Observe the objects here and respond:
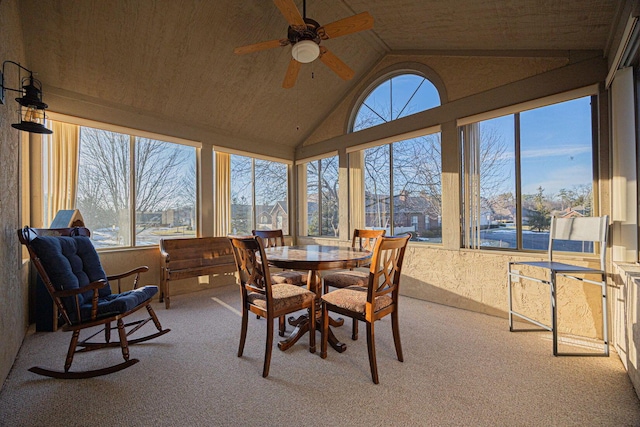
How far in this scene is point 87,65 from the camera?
3203mm

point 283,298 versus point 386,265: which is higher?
point 386,265

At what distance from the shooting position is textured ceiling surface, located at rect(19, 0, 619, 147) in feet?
8.64

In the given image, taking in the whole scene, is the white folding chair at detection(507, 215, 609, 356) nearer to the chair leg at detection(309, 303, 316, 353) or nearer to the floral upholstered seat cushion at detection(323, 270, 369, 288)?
the floral upholstered seat cushion at detection(323, 270, 369, 288)

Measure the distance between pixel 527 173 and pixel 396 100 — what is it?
214 centimetres

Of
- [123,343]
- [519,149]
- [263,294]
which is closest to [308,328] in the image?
[263,294]

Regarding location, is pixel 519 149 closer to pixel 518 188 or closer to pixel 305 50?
pixel 518 188

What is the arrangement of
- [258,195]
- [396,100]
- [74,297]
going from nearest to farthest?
[74,297] < [396,100] < [258,195]

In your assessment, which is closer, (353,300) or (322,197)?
(353,300)

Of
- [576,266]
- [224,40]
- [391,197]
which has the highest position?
[224,40]

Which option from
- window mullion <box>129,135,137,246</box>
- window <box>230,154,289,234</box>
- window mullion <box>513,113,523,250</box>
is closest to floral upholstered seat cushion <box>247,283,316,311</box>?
window mullion <box>513,113,523,250</box>

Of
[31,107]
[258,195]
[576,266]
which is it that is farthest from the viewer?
[258,195]

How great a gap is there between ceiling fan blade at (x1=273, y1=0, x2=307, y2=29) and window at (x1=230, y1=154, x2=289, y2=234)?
3.15m

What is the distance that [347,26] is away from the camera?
7.72 feet

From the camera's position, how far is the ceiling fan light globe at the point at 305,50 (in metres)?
2.37
